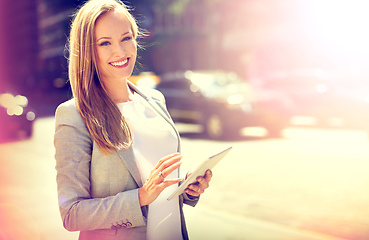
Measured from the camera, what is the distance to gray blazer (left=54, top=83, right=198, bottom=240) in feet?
5.92

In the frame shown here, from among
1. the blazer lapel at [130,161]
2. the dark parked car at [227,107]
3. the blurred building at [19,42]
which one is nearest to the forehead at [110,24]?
the blazer lapel at [130,161]

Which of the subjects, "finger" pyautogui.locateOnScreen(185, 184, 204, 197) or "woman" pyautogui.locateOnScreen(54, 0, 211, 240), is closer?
"woman" pyautogui.locateOnScreen(54, 0, 211, 240)

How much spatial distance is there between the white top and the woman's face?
0.47ft

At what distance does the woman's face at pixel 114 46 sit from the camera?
1.93 meters

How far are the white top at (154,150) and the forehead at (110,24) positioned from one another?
300 mm

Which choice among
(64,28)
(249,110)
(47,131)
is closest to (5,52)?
(64,28)

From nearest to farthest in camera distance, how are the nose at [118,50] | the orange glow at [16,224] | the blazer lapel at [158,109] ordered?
1. the nose at [118,50]
2. the blazer lapel at [158,109]
3. the orange glow at [16,224]

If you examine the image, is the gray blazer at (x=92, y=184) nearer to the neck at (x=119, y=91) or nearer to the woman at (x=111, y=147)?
the woman at (x=111, y=147)

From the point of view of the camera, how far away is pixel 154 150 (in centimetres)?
203

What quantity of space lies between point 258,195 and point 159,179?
4780mm

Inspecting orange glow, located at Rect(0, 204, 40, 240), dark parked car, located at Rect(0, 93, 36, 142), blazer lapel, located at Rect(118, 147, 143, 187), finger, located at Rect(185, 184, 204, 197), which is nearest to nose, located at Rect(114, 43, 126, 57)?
blazer lapel, located at Rect(118, 147, 143, 187)

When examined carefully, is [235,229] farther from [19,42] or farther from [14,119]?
[19,42]

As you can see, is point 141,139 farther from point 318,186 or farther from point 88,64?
point 318,186

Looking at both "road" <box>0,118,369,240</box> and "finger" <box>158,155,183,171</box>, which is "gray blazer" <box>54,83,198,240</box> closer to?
"finger" <box>158,155,183,171</box>
